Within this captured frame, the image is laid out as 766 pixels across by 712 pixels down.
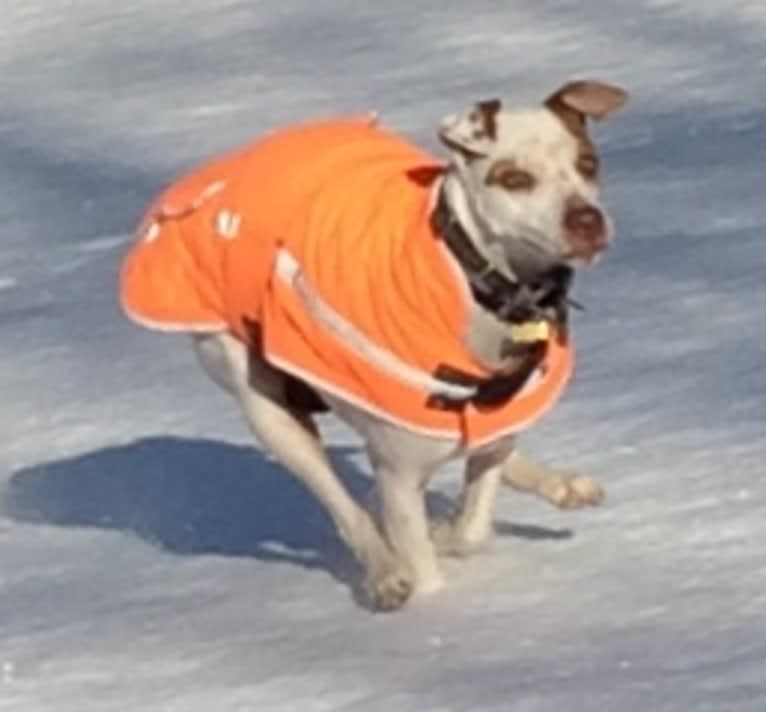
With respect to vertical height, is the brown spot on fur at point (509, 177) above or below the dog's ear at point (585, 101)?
below

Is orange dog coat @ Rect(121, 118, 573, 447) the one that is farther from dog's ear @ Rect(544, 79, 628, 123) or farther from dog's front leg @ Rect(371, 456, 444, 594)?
dog's ear @ Rect(544, 79, 628, 123)

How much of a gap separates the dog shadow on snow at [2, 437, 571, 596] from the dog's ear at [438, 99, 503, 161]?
28.8 inches

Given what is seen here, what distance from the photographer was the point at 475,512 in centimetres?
542

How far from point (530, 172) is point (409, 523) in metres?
0.63

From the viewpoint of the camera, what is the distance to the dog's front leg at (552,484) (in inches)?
217

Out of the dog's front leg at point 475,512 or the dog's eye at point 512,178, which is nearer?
the dog's eye at point 512,178

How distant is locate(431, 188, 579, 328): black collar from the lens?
5031mm

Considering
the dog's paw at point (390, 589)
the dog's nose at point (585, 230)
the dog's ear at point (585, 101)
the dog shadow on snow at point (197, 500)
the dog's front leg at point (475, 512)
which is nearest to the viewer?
the dog's nose at point (585, 230)

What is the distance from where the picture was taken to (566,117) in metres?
5.06

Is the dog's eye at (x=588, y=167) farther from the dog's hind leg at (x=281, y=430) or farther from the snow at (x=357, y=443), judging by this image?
the dog's hind leg at (x=281, y=430)

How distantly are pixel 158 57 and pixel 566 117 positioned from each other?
4.50 m

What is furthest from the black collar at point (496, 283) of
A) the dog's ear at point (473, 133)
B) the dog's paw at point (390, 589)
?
the dog's paw at point (390, 589)

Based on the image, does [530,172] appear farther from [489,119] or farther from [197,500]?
[197,500]


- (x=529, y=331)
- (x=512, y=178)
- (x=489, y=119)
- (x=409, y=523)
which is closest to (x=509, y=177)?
(x=512, y=178)
